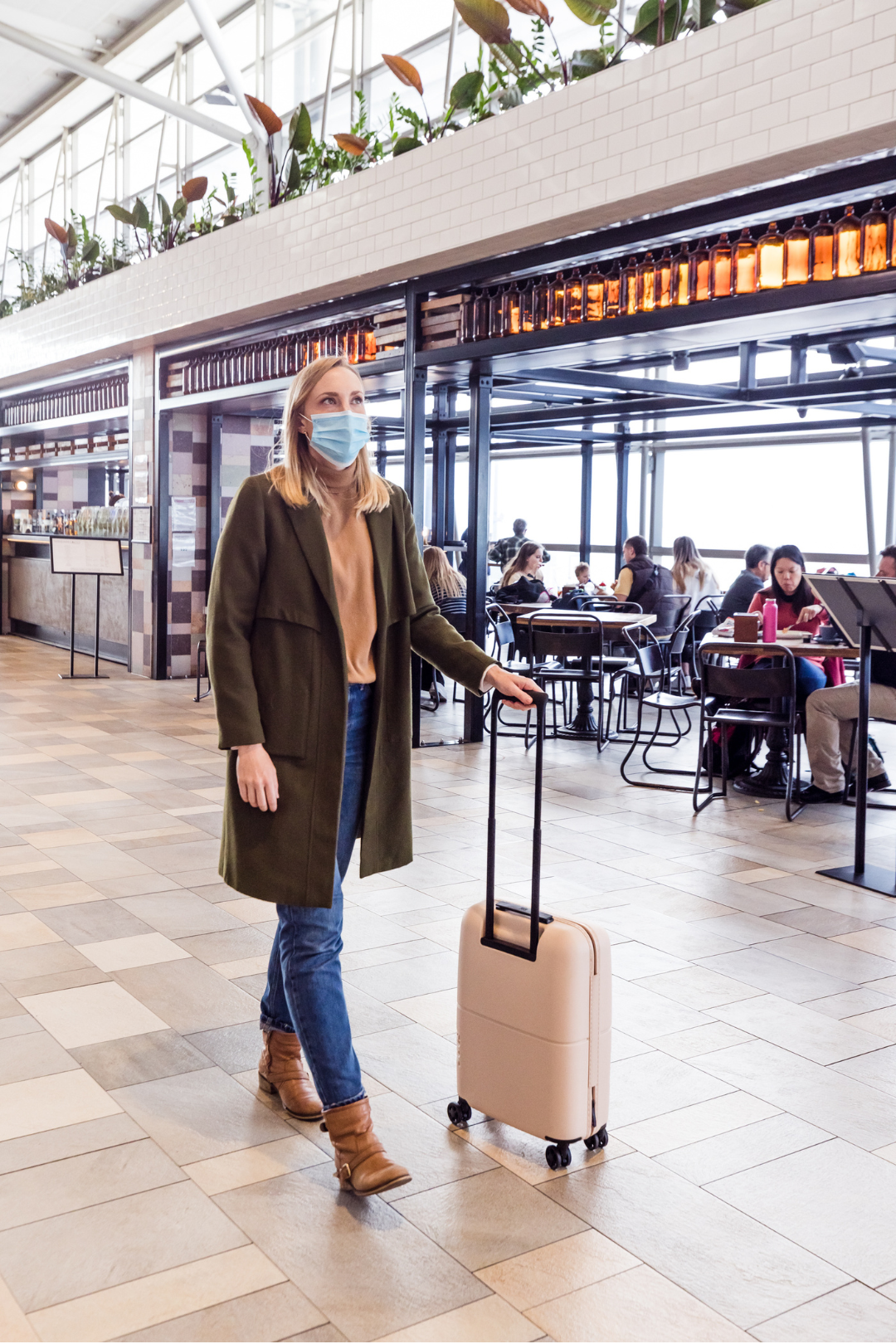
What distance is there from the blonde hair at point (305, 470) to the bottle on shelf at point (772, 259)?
10.9 ft

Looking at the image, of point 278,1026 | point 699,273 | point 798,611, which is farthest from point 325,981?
point 798,611

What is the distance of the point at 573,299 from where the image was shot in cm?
625

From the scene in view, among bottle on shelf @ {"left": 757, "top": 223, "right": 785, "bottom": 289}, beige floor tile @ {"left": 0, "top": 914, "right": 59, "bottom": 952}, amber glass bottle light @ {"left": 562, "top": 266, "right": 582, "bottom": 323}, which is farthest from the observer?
amber glass bottle light @ {"left": 562, "top": 266, "right": 582, "bottom": 323}

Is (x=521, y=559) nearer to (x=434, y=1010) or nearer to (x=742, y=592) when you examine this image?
(x=742, y=592)

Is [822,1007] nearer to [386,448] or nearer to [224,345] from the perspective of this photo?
[224,345]

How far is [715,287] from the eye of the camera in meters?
5.46

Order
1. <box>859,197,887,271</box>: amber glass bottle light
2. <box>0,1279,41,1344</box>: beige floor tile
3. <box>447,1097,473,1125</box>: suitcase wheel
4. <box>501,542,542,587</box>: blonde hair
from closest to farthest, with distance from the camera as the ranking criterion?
<box>0,1279,41,1344</box>: beige floor tile
<box>447,1097,473,1125</box>: suitcase wheel
<box>859,197,887,271</box>: amber glass bottle light
<box>501,542,542,587</box>: blonde hair

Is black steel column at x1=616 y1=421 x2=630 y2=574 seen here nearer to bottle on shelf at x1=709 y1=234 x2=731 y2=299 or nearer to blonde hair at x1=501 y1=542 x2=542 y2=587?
blonde hair at x1=501 y1=542 x2=542 y2=587

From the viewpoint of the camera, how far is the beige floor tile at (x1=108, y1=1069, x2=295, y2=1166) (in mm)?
2488

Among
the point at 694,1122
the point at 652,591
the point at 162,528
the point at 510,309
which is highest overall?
the point at 510,309

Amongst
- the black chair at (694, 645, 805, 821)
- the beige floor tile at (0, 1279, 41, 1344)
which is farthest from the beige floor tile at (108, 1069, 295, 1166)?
the black chair at (694, 645, 805, 821)

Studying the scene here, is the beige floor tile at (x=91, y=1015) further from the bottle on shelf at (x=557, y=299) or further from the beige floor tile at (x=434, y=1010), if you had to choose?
the bottle on shelf at (x=557, y=299)

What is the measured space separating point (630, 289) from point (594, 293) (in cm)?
25

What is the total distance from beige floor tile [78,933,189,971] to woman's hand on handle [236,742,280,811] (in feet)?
4.96
